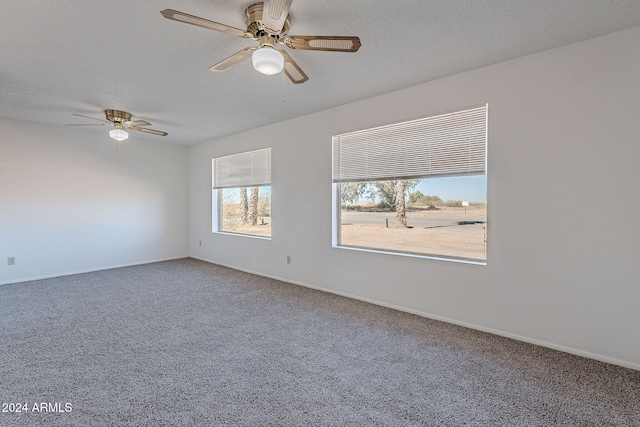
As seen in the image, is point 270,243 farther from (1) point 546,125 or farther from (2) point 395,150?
(1) point 546,125

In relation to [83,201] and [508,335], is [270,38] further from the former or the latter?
[83,201]

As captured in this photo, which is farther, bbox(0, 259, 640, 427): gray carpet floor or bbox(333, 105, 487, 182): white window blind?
bbox(333, 105, 487, 182): white window blind

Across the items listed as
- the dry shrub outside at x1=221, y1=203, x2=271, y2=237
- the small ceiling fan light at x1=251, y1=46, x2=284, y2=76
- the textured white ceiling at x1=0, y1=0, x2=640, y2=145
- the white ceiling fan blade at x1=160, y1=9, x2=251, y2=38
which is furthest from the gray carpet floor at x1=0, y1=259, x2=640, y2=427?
the textured white ceiling at x1=0, y1=0, x2=640, y2=145

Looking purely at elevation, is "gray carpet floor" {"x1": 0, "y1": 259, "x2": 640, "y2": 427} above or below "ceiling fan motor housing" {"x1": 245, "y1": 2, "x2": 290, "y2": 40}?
below

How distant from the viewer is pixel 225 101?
12.1 ft

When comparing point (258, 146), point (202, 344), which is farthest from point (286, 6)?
point (258, 146)

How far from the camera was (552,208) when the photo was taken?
249cm

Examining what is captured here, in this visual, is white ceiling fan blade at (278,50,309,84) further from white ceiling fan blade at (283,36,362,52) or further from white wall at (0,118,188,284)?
white wall at (0,118,188,284)

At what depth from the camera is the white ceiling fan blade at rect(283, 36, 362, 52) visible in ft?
5.99

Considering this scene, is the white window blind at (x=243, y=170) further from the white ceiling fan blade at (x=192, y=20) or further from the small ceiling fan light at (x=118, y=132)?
the white ceiling fan blade at (x=192, y=20)

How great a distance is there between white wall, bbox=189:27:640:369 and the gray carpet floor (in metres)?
0.22

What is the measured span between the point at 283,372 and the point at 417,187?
238 centimetres

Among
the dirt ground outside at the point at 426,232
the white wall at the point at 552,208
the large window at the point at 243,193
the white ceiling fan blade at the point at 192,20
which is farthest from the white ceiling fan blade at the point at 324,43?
the large window at the point at 243,193

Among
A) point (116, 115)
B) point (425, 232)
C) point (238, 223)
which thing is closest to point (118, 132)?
point (116, 115)
